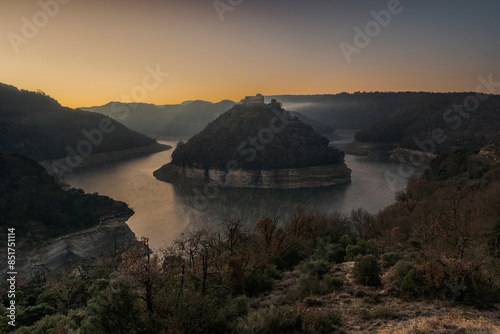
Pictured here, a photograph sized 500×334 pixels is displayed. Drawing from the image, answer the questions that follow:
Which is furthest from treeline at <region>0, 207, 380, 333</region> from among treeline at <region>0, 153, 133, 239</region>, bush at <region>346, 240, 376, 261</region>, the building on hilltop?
the building on hilltop

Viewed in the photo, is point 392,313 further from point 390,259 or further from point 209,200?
point 209,200

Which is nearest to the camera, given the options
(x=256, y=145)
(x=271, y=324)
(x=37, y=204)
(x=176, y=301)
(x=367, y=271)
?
(x=271, y=324)

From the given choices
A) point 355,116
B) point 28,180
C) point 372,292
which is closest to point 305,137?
point 28,180

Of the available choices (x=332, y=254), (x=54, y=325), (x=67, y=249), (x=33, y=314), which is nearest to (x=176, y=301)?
(x=54, y=325)

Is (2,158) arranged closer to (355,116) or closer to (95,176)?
(95,176)

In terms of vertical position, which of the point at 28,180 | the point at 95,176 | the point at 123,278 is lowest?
the point at 95,176
